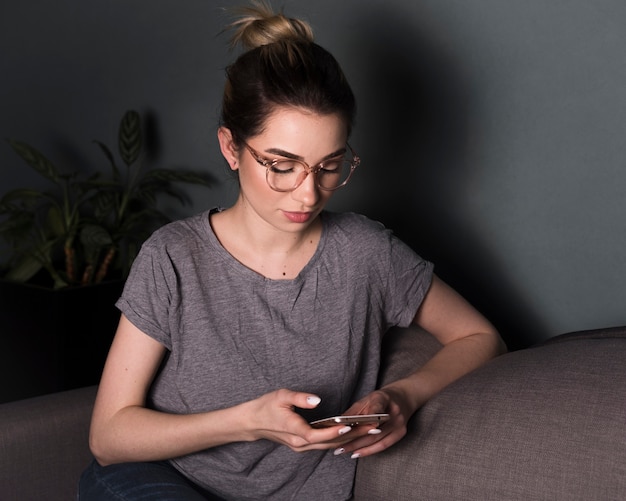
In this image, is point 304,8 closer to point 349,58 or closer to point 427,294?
point 349,58

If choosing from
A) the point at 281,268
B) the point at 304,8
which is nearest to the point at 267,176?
the point at 281,268

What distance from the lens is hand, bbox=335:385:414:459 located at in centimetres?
157

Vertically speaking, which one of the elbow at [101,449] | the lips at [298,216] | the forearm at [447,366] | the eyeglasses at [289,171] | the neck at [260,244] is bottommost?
the elbow at [101,449]

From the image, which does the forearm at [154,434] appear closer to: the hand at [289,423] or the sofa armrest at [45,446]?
the hand at [289,423]

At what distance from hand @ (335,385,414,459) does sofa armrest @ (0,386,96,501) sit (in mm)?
629

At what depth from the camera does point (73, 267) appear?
10.5 ft

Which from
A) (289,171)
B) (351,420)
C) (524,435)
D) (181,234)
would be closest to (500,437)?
(524,435)

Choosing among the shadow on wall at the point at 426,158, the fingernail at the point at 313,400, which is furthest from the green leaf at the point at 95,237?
the fingernail at the point at 313,400

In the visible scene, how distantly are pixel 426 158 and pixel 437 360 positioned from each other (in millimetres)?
594

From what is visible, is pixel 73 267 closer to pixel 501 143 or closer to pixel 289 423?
pixel 501 143

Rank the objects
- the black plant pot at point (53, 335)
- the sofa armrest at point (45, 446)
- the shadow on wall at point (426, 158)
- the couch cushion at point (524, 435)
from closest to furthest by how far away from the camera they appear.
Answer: the couch cushion at point (524, 435) < the sofa armrest at point (45, 446) < the shadow on wall at point (426, 158) < the black plant pot at point (53, 335)

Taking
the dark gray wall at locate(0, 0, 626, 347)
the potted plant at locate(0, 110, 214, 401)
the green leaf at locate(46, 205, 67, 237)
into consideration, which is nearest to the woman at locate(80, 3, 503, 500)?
the dark gray wall at locate(0, 0, 626, 347)

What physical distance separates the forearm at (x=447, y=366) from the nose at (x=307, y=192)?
0.37 metres

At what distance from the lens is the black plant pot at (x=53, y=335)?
9.96ft
